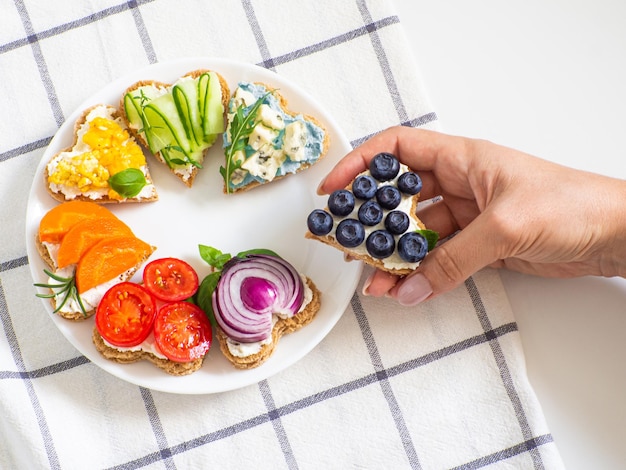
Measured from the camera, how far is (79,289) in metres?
2.47

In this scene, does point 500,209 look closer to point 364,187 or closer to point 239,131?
point 364,187

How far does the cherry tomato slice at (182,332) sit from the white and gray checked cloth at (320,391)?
30 centimetres

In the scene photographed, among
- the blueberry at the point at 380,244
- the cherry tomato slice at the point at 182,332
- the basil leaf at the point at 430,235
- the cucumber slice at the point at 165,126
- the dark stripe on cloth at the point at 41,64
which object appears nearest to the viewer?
the blueberry at the point at 380,244

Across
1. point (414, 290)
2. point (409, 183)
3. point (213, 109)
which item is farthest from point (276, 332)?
point (213, 109)

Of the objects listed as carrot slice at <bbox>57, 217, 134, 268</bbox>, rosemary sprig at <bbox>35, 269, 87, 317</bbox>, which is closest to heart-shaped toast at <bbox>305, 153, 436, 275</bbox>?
carrot slice at <bbox>57, 217, 134, 268</bbox>

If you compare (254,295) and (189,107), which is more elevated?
(189,107)

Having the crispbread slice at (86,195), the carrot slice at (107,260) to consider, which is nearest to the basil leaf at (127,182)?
the crispbread slice at (86,195)

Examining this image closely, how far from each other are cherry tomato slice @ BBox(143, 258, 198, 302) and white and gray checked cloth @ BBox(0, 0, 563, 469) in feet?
1.49

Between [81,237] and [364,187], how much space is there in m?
1.07

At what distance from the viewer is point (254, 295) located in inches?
95.3

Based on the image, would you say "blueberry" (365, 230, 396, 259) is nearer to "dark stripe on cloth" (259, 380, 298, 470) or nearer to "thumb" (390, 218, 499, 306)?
"thumb" (390, 218, 499, 306)

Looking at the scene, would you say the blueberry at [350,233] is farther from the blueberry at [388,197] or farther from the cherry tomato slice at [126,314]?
the cherry tomato slice at [126,314]

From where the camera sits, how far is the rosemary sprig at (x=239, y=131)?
2475 mm

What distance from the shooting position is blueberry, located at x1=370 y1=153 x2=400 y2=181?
2.32 metres
